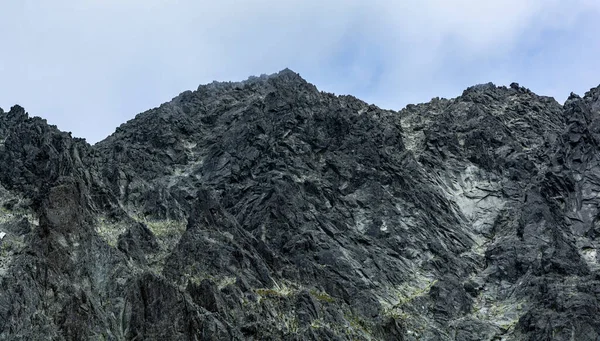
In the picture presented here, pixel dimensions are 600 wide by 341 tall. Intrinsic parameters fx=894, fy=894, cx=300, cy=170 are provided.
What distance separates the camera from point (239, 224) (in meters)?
101

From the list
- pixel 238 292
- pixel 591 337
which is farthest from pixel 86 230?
pixel 591 337

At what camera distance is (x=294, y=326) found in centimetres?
8069

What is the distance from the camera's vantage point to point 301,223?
Answer: 10500cm

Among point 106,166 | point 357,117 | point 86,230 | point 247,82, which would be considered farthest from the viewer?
point 247,82

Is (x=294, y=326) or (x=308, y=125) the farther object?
(x=308, y=125)

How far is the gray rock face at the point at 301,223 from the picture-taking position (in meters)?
75.4

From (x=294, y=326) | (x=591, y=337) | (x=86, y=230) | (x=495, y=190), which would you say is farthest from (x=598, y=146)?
(x=86, y=230)

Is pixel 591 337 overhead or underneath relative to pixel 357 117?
underneath

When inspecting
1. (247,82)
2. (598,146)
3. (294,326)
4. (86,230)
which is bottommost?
(294,326)

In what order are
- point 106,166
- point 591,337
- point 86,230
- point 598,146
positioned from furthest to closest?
point 598,146, point 106,166, point 591,337, point 86,230

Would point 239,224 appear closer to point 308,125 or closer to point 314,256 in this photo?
point 314,256

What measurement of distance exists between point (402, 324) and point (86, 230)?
32693 millimetres

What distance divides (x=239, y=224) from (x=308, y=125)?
3095 centimetres

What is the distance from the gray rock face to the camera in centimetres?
7538
